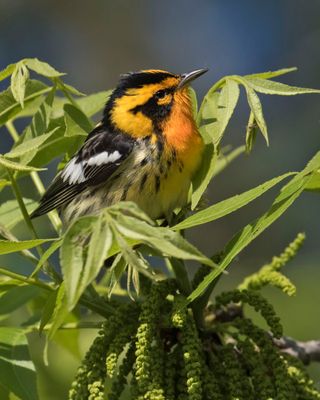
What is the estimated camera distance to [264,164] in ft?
24.1

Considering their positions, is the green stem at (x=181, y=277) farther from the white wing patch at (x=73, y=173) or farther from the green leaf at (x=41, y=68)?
the white wing patch at (x=73, y=173)

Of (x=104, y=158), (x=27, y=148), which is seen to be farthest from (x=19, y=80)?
(x=104, y=158)

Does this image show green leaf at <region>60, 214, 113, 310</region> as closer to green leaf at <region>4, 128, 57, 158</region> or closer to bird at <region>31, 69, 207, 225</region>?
green leaf at <region>4, 128, 57, 158</region>

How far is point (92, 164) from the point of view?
10.3ft

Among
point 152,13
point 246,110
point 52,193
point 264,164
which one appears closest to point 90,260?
point 52,193

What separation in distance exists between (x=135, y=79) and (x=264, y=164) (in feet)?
13.3

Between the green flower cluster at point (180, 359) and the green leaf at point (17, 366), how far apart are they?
171 mm

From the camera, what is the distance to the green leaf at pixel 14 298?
2.64 meters

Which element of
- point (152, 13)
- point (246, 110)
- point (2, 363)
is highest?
point (2, 363)

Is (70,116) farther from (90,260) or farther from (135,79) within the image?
(90,260)

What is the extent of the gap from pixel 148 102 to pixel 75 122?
75cm

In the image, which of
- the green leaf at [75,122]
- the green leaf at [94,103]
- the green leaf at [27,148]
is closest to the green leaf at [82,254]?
the green leaf at [27,148]

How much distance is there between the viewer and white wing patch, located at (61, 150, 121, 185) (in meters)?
3.09

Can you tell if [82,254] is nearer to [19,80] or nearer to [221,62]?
[19,80]
